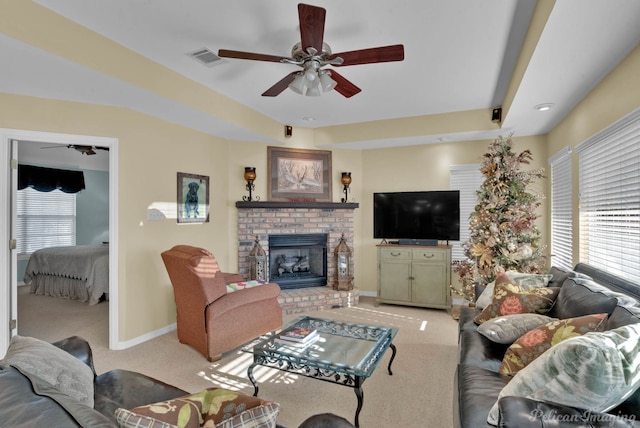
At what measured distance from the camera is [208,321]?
3.06 m

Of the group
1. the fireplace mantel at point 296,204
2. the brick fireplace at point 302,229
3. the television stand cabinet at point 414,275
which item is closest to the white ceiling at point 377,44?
the fireplace mantel at point 296,204

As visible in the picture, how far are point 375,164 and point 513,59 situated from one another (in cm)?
281

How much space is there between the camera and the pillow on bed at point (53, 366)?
1245mm

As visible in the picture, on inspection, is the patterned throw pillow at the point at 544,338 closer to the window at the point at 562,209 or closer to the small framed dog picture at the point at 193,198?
the window at the point at 562,209

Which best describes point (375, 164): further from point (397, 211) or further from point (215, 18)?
point (215, 18)

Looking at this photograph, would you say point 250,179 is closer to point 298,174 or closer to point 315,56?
point 298,174

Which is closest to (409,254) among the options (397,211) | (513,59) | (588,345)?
(397,211)

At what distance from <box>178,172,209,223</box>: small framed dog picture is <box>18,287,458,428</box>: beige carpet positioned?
4.69 feet

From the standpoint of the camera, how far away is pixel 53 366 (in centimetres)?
134

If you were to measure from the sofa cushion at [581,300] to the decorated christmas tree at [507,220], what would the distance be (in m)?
1.37

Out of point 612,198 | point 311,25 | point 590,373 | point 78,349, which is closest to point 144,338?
point 78,349

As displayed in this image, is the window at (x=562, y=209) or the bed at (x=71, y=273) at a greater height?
the window at (x=562, y=209)

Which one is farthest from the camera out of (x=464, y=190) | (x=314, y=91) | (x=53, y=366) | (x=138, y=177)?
Answer: (x=464, y=190)

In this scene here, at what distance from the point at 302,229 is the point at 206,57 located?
2.93 meters
